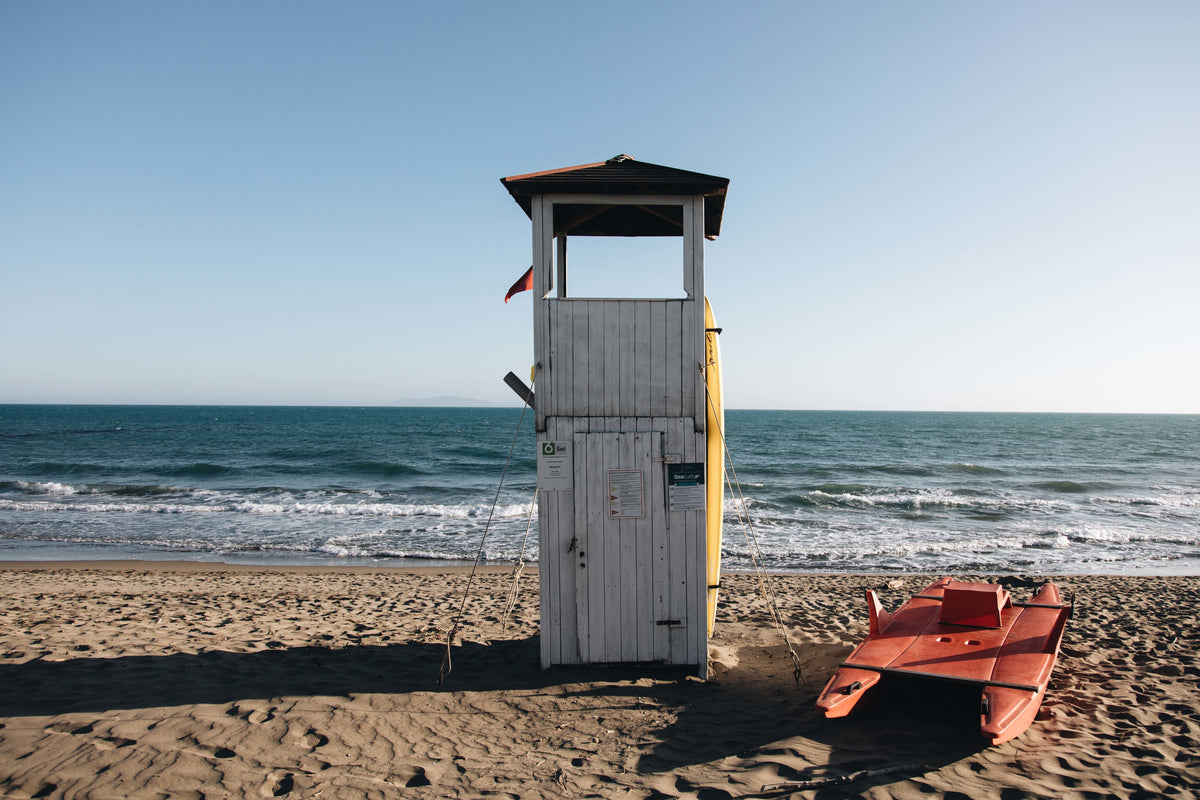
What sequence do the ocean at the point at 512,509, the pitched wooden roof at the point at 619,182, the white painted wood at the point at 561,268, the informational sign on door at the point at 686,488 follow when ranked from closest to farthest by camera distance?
the pitched wooden roof at the point at 619,182 → the informational sign on door at the point at 686,488 → the white painted wood at the point at 561,268 → the ocean at the point at 512,509

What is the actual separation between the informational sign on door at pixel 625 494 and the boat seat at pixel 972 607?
295 centimetres

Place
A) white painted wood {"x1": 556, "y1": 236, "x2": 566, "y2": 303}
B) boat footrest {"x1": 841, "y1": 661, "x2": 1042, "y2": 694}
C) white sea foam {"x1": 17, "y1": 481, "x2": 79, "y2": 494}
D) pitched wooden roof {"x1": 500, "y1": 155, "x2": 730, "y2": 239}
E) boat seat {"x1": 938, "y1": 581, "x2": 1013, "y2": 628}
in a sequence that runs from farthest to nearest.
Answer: white sea foam {"x1": 17, "y1": 481, "x2": 79, "y2": 494}, white painted wood {"x1": 556, "y1": 236, "x2": 566, "y2": 303}, boat seat {"x1": 938, "y1": 581, "x2": 1013, "y2": 628}, pitched wooden roof {"x1": 500, "y1": 155, "x2": 730, "y2": 239}, boat footrest {"x1": 841, "y1": 661, "x2": 1042, "y2": 694}

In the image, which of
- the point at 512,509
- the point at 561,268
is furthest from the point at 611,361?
the point at 512,509

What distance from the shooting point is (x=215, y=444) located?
1820 inches

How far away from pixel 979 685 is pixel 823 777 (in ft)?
5.14

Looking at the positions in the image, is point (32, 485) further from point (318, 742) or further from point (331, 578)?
point (318, 742)

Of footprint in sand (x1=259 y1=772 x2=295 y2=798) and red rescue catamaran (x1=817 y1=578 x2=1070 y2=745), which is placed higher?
red rescue catamaran (x1=817 y1=578 x2=1070 y2=745)

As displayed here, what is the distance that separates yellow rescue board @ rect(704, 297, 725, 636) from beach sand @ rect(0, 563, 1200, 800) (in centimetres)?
110

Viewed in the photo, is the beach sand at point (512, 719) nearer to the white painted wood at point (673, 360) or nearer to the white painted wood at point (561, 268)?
the white painted wood at point (673, 360)

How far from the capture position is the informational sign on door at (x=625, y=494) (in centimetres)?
542

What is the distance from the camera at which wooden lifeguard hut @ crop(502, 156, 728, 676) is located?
17.7 feet

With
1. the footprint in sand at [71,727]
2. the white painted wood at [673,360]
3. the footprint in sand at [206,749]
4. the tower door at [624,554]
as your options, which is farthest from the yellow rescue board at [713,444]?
the footprint in sand at [71,727]

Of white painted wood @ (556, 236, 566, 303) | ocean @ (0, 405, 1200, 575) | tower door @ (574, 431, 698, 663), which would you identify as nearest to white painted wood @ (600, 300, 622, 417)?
tower door @ (574, 431, 698, 663)

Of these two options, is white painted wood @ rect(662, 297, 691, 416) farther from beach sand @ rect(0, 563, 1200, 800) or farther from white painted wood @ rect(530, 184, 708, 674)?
beach sand @ rect(0, 563, 1200, 800)
